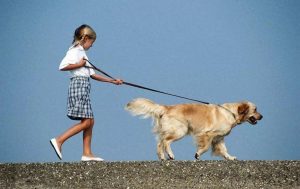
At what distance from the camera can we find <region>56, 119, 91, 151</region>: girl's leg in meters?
6.42

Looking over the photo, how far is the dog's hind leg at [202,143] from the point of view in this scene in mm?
8555

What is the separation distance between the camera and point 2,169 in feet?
18.3

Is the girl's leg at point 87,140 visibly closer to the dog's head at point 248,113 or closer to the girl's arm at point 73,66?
the girl's arm at point 73,66

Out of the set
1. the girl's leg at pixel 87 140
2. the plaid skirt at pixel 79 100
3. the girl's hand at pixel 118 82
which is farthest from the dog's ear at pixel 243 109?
the plaid skirt at pixel 79 100

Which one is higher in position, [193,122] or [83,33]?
[83,33]

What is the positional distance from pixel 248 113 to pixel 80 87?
3884 mm

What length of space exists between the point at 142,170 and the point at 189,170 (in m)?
0.50

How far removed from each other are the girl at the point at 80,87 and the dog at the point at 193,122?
197cm

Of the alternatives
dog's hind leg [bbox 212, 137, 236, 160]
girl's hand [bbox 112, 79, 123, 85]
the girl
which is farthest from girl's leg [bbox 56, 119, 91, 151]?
dog's hind leg [bbox 212, 137, 236, 160]

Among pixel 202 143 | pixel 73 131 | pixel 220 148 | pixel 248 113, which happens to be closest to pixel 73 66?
pixel 73 131

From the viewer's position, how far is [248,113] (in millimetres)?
9273

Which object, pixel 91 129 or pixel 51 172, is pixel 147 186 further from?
pixel 91 129

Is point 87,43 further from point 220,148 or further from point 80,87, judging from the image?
point 220,148

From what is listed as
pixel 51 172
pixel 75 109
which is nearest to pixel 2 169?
pixel 51 172
